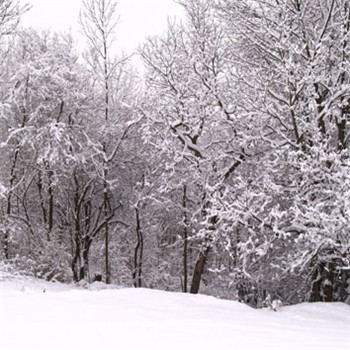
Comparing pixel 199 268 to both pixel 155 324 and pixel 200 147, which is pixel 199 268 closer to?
pixel 200 147

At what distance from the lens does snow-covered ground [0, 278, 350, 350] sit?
12.2ft

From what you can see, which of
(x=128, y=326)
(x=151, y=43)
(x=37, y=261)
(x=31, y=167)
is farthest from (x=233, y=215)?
(x=31, y=167)

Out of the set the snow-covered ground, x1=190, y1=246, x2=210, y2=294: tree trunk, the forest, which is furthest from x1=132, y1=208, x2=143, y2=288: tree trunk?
the snow-covered ground

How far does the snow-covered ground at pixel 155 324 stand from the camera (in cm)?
373

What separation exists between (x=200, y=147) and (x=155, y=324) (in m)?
7.53

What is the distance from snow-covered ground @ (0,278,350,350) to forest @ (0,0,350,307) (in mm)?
1169

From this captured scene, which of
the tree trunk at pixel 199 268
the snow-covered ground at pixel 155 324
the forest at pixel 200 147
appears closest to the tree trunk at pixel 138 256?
the forest at pixel 200 147

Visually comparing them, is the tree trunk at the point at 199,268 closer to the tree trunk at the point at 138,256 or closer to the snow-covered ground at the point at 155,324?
the snow-covered ground at the point at 155,324

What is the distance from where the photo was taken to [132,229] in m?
21.4

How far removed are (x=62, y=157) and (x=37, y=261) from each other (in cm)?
393

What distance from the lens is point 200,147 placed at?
1173 cm

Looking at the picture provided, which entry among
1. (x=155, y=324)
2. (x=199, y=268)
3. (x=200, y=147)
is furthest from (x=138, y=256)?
(x=155, y=324)

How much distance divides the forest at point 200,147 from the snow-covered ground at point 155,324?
117 cm

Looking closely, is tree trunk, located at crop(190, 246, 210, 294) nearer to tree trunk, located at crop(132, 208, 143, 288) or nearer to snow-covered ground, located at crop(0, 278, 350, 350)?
snow-covered ground, located at crop(0, 278, 350, 350)
